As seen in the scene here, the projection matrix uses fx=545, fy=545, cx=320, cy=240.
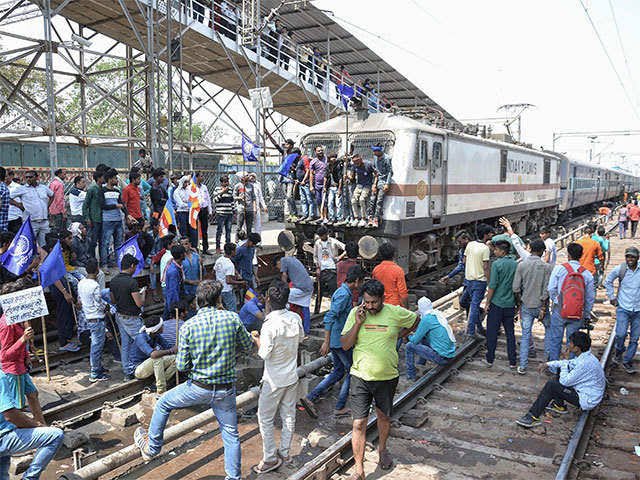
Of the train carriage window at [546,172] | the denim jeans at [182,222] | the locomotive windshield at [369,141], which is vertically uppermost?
the locomotive windshield at [369,141]

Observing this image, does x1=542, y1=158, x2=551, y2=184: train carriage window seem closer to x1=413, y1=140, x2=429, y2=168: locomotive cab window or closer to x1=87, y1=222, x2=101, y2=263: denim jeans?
x1=413, y1=140, x2=429, y2=168: locomotive cab window

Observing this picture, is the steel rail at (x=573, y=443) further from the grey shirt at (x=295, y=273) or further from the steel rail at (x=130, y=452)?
the grey shirt at (x=295, y=273)

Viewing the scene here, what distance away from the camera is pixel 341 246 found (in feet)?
33.3

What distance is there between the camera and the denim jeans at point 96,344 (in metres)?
7.36

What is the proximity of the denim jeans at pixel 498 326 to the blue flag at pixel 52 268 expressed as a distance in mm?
6101

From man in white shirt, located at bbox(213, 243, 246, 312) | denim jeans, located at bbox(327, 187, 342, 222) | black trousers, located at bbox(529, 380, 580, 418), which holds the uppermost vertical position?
denim jeans, located at bbox(327, 187, 342, 222)

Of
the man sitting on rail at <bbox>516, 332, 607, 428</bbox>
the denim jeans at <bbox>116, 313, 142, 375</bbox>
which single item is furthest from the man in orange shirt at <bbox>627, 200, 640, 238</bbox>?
the denim jeans at <bbox>116, 313, 142, 375</bbox>

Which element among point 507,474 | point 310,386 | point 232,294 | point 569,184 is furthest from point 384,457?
point 569,184

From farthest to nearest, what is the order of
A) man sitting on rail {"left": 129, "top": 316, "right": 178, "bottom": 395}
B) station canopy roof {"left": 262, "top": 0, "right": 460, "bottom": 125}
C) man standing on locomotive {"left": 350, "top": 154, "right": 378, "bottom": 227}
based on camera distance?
station canopy roof {"left": 262, "top": 0, "right": 460, "bottom": 125}
man standing on locomotive {"left": 350, "top": 154, "right": 378, "bottom": 227}
man sitting on rail {"left": 129, "top": 316, "right": 178, "bottom": 395}

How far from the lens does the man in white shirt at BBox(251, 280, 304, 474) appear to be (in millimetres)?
4938

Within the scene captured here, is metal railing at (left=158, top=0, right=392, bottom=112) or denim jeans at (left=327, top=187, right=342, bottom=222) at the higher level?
metal railing at (left=158, top=0, right=392, bottom=112)

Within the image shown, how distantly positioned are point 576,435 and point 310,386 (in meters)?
3.09

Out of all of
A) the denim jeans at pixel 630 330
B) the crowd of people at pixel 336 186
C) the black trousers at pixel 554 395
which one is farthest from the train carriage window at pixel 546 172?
the black trousers at pixel 554 395

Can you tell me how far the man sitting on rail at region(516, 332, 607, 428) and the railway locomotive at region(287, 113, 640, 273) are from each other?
4.97m
